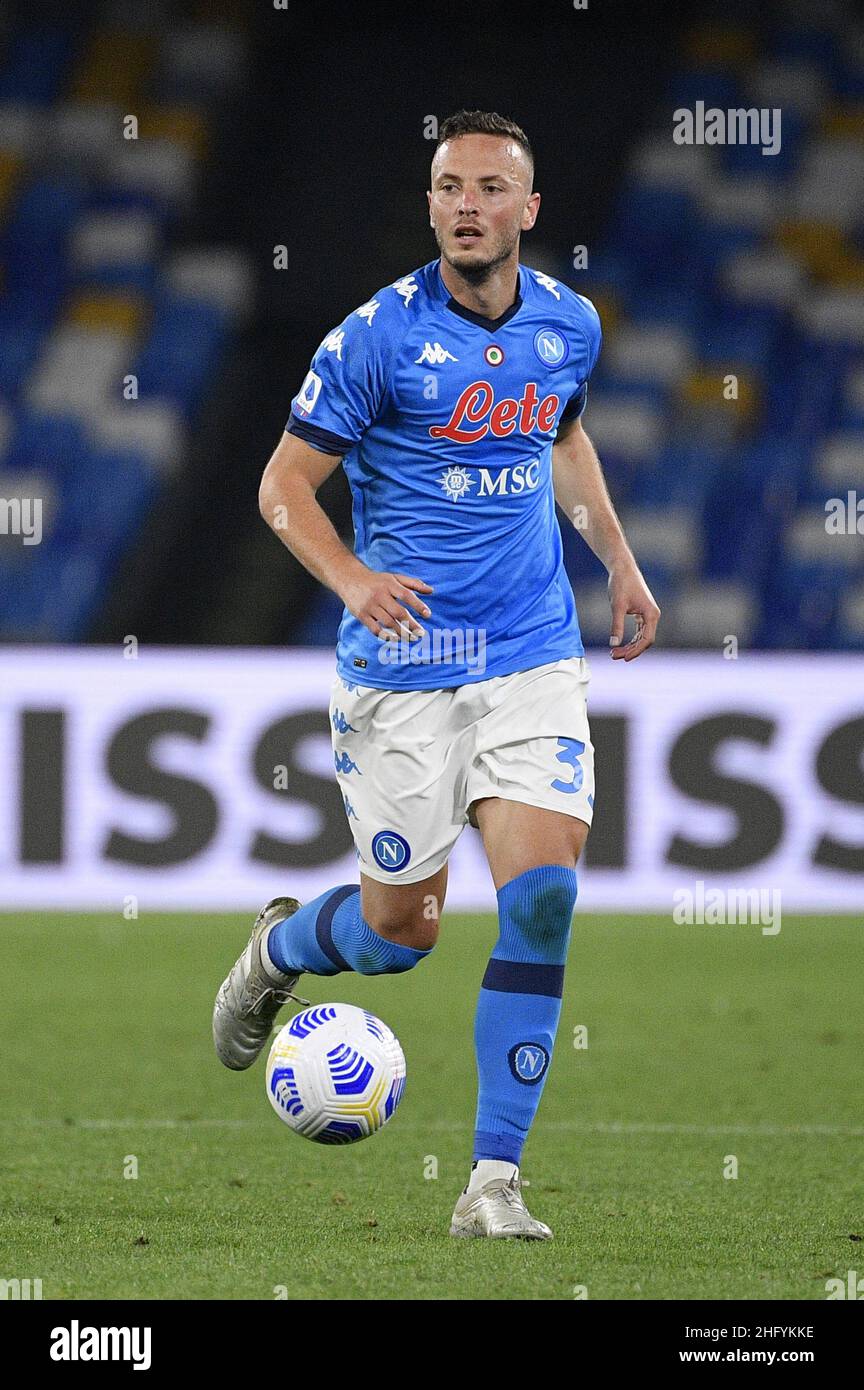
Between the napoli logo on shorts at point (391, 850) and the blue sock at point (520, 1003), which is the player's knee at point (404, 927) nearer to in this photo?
the napoli logo on shorts at point (391, 850)

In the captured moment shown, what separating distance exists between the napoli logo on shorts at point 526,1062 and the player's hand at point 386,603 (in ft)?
2.72

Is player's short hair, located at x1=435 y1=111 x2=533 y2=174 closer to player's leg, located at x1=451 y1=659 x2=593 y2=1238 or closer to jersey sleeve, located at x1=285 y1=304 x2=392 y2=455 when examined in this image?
jersey sleeve, located at x1=285 y1=304 x2=392 y2=455

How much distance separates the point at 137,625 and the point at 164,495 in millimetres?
1047

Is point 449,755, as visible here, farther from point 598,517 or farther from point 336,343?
point 336,343

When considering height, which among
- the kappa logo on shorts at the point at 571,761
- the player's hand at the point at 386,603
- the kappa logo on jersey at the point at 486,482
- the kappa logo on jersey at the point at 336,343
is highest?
the kappa logo on jersey at the point at 336,343

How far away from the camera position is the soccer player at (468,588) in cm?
413

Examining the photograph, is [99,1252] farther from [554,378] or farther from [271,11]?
[271,11]

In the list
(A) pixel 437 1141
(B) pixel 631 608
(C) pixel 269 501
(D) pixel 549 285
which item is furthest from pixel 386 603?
(A) pixel 437 1141

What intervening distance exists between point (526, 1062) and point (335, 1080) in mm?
373

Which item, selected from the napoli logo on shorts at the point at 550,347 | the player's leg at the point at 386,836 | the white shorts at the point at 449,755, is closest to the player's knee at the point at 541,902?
the white shorts at the point at 449,755

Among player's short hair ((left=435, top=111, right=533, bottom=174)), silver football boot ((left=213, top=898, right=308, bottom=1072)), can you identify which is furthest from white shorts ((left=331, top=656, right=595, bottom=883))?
player's short hair ((left=435, top=111, right=533, bottom=174))

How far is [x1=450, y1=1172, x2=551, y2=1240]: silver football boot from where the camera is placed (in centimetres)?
387

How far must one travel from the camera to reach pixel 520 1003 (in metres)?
4.12

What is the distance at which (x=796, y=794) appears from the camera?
9992 millimetres
